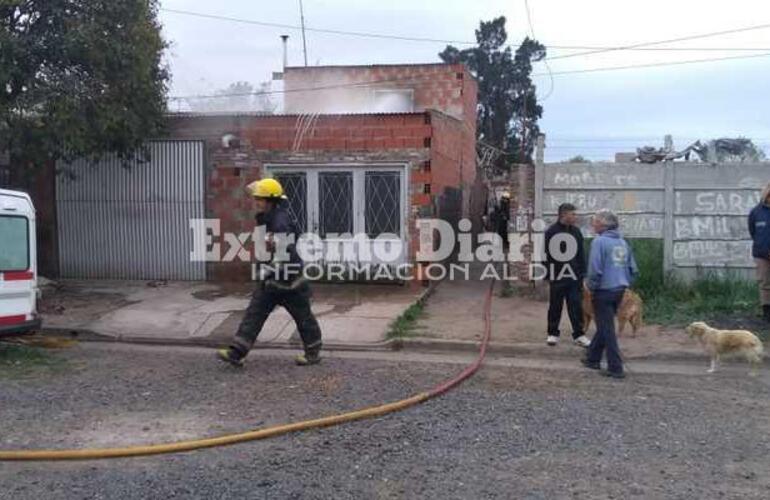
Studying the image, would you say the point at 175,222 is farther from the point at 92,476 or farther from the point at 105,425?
the point at 92,476

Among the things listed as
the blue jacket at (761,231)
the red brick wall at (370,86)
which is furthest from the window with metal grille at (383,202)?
the red brick wall at (370,86)

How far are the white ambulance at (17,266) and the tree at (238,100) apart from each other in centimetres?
1387

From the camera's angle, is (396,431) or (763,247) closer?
(396,431)

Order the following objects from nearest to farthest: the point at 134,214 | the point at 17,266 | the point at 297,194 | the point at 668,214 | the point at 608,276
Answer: the point at 608,276, the point at 17,266, the point at 668,214, the point at 297,194, the point at 134,214

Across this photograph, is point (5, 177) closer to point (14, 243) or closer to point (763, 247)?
point (14, 243)

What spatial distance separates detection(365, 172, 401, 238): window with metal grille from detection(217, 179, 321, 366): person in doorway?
14.9ft

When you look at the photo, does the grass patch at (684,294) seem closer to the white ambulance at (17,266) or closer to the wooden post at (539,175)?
the wooden post at (539,175)

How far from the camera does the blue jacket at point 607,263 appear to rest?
7434mm

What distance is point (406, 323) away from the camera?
970cm

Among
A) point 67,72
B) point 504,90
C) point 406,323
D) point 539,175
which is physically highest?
point 504,90

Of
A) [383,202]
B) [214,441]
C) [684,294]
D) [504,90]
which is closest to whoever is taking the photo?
[214,441]

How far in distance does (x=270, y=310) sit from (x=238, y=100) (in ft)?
56.7

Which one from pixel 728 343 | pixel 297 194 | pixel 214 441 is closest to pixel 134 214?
pixel 297 194

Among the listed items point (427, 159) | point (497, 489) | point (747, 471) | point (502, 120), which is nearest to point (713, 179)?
point (427, 159)
